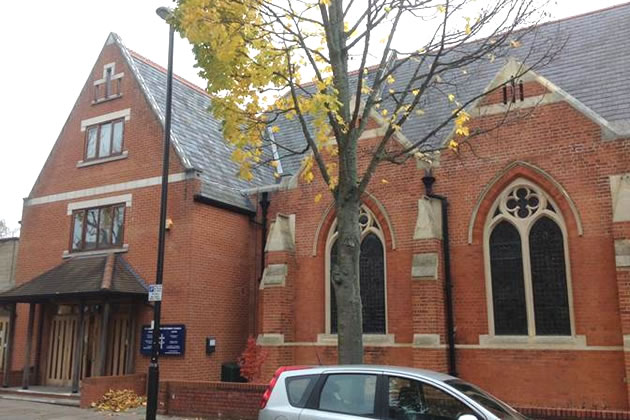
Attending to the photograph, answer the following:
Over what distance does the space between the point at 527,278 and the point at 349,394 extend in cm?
848

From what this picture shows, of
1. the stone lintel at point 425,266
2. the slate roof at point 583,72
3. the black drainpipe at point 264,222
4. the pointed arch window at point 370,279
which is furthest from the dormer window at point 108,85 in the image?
the stone lintel at point 425,266

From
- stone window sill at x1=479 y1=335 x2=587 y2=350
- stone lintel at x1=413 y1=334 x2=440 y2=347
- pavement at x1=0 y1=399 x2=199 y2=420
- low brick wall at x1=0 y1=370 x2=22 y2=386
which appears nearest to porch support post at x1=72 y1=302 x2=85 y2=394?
pavement at x1=0 y1=399 x2=199 y2=420

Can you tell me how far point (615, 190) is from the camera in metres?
12.8

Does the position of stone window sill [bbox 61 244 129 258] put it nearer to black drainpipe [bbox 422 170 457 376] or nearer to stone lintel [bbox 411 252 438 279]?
stone lintel [bbox 411 252 438 279]

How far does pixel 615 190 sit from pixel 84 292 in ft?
44.7

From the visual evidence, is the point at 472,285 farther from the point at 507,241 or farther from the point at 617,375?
the point at 617,375

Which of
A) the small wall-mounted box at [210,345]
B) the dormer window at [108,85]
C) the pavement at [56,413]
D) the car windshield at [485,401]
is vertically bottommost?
the pavement at [56,413]

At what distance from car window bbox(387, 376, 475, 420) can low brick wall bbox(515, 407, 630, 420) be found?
4.27 meters

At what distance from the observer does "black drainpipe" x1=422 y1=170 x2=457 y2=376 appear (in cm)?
1394

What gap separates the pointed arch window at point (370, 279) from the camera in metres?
15.6

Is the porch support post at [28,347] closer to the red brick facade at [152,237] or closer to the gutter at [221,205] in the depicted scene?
the red brick facade at [152,237]

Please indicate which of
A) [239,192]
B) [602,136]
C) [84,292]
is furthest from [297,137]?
[602,136]

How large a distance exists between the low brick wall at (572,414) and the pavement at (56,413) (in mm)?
7593

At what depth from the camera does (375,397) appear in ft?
20.9
